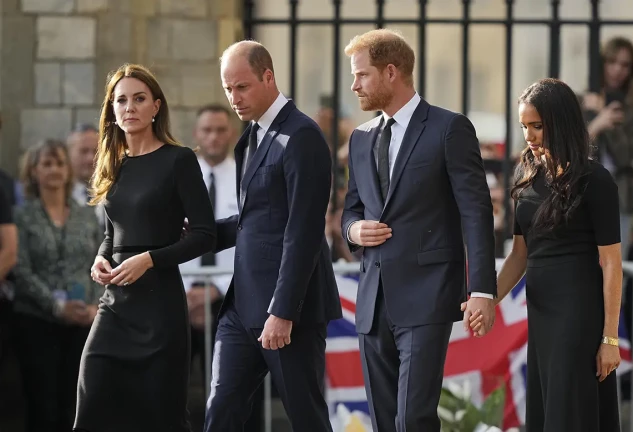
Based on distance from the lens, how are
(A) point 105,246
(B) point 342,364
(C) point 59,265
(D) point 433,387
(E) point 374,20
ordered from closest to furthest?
(D) point 433,387 < (A) point 105,246 < (B) point 342,364 < (C) point 59,265 < (E) point 374,20

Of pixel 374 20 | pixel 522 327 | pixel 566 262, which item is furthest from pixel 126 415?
pixel 374 20

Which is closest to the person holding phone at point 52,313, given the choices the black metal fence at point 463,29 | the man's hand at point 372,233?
the black metal fence at point 463,29

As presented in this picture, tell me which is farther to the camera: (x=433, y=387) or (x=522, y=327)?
(x=522, y=327)

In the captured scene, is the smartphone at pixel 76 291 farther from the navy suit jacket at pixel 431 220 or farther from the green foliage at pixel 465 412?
the navy suit jacket at pixel 431 220

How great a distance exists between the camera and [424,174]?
523 centimetres

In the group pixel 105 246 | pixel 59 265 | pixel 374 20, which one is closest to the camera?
pixel 105 246

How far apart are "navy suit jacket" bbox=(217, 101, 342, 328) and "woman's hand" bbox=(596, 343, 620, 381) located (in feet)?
3.48

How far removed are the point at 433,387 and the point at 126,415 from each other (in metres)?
1.20

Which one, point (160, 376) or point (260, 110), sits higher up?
point (260, 110)

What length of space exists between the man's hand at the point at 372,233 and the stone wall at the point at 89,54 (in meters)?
3.84

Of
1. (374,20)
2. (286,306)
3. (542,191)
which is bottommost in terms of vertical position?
(286,306)

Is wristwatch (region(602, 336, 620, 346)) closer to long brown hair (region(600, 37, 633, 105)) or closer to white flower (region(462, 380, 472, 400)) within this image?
white flower (region(462, 380, 472, 400))

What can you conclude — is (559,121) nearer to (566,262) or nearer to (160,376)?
(566,262)

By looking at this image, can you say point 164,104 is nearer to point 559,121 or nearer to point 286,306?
point 286,306
